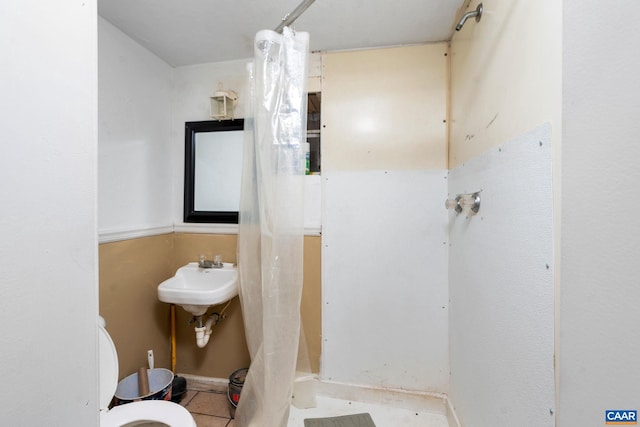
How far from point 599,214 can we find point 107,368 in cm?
174

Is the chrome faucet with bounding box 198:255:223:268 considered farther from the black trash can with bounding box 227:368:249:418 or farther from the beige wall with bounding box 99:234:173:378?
the black trash can with bounding box 227:368:249:418

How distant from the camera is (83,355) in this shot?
60 cm

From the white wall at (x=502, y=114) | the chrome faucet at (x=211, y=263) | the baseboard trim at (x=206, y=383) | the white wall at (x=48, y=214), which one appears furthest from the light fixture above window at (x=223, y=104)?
the baseboard trim at (x=206, y=383)

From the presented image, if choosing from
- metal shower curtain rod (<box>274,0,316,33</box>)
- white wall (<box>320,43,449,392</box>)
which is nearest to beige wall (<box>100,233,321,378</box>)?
white wall (<box>320,43,449,392</box>)

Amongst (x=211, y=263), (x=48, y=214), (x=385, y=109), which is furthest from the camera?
(x=211, y=263)

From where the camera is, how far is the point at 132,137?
152 cm

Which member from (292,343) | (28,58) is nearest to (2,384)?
(28,58)

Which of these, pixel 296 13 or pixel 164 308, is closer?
pixel 296 13

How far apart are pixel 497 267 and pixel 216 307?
1566 millimetres

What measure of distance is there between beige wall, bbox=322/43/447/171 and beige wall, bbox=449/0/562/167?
15cm

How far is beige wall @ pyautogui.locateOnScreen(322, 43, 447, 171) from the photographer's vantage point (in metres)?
1.55

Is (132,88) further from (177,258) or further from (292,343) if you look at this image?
(292,343)

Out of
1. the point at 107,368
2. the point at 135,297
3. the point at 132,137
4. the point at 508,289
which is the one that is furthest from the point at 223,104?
the point at 508,289

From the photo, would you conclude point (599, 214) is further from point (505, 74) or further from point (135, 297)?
point (135, 297)
